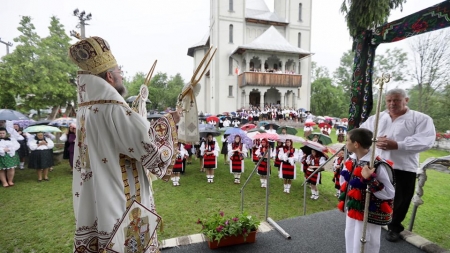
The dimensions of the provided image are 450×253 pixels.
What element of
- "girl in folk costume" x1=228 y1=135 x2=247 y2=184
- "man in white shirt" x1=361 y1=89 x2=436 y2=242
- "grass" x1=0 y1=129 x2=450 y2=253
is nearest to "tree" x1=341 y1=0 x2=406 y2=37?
"man in white shirt" x1=361 y1=89 x2=436 y2=242

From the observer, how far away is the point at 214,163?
811cm

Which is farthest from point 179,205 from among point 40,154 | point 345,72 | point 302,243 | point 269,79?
point 345,72

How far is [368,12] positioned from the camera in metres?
4.96

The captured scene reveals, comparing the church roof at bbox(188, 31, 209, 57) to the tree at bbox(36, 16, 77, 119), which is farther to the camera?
the church roof at bbox(188, 31, 209, 57)

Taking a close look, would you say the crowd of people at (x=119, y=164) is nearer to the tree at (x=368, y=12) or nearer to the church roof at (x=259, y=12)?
the tree at (x=368, y=12)

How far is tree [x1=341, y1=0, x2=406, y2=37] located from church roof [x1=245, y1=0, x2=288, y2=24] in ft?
91.4

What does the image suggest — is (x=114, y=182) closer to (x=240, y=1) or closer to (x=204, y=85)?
(x=240, y=1)

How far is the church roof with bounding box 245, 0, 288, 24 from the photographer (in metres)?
31.5

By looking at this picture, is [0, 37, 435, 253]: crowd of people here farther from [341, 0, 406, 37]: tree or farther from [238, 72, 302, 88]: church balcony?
[238, 72, 302, 88]: church balcony

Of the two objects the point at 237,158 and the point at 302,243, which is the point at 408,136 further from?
the point at 237,158

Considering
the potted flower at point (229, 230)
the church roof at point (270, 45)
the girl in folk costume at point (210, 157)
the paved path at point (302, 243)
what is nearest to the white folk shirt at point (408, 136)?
the paved path at point (302, 243)

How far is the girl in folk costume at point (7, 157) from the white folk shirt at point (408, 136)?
945cm

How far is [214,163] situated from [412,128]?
5.83 m

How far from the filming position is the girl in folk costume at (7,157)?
22.9 feet
